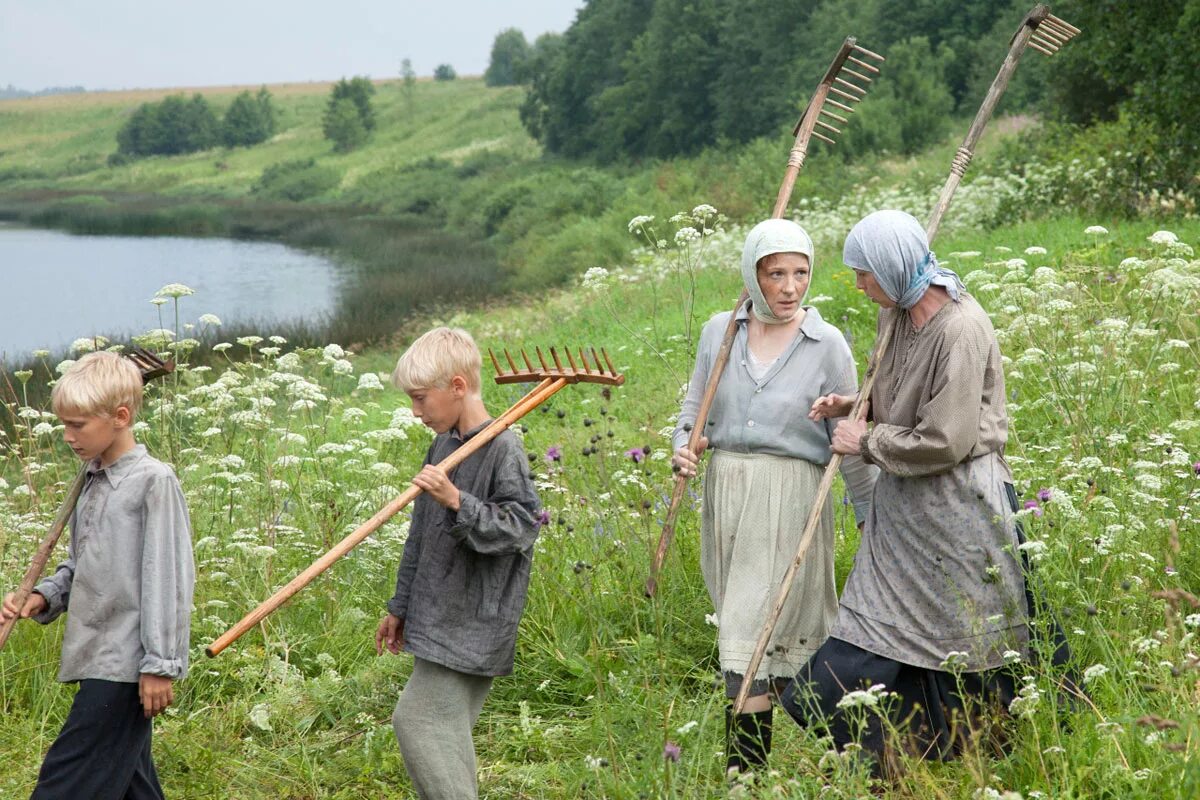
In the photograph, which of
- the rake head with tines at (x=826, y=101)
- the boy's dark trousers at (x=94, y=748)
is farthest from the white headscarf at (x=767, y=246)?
the boy's dark trousers at (x=94, y=748)

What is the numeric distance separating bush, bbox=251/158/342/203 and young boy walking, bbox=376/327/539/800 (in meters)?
68.2

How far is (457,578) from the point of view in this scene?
345 centimetres

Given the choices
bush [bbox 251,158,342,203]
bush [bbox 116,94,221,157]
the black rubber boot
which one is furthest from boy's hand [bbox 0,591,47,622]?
bush [bbox 116,94,221,157]

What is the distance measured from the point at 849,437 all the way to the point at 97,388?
78.1 inches

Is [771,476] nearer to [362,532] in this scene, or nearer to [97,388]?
[362,532]

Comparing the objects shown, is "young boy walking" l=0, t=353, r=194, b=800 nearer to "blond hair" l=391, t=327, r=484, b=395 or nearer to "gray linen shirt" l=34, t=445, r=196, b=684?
"gray linen shirt" l=34, t=445, r=196, b=684

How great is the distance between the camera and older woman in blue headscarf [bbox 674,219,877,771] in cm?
363

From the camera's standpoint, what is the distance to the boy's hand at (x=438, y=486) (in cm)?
319

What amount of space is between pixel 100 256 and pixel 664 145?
2645 cm

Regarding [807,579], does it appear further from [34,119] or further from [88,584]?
[34,119]

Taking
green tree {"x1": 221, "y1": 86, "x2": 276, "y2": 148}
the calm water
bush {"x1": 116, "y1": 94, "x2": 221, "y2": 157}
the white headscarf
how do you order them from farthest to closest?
green tree {"x1": 221, "y1": 86, "x2": 276, "y2": 148} → bush {"x1": 116, "y1": 94, "x2": 221, "y2": 157} → the calm water → the white headscarf

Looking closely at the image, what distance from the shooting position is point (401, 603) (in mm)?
3568

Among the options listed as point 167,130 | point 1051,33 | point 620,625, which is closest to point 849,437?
Result: point 620,625

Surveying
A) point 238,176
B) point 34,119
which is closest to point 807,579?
point 238,176
